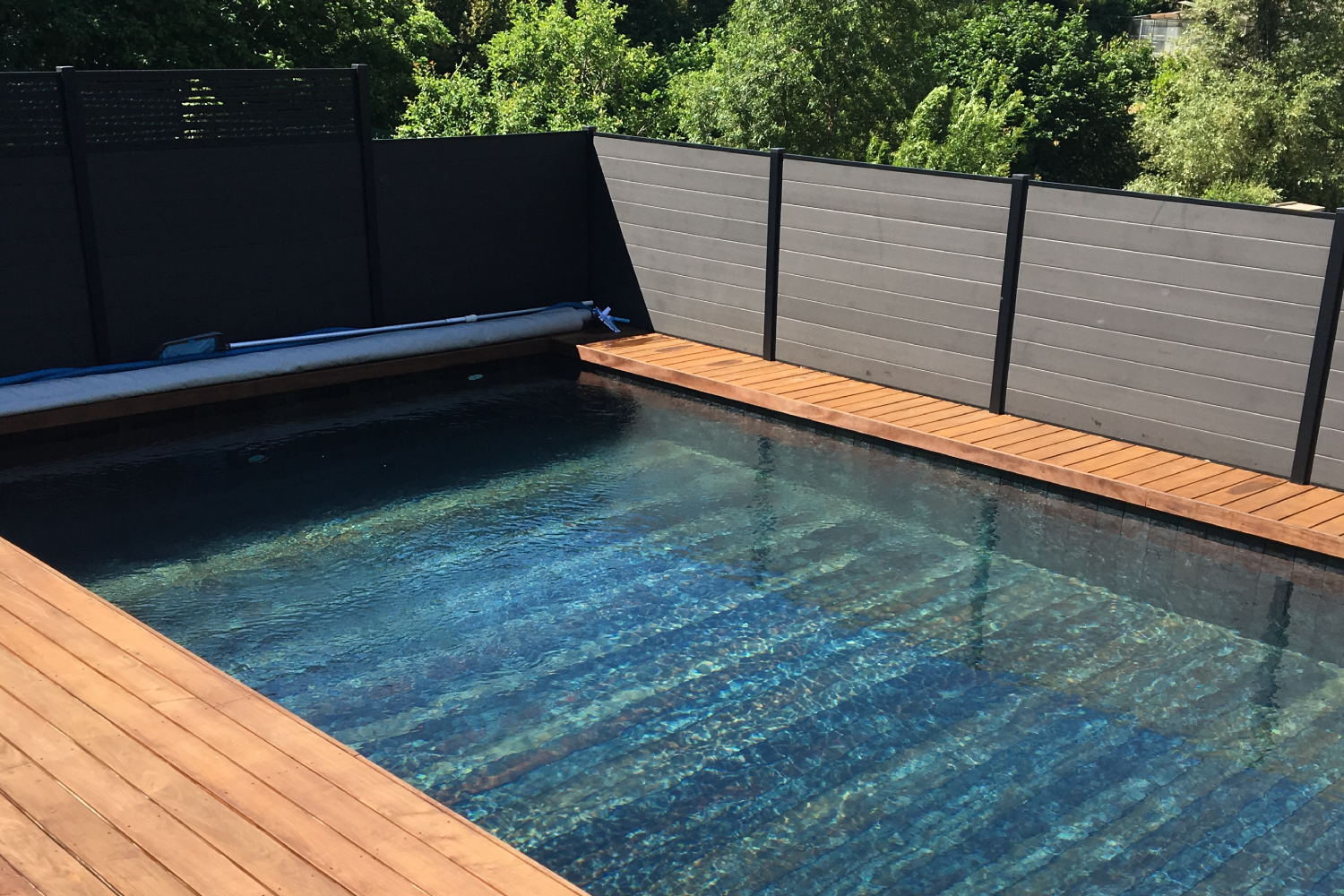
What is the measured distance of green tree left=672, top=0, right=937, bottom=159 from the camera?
13141 millimetres

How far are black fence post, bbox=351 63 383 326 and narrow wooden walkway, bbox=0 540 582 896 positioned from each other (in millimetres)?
5184

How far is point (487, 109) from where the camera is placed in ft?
46.9

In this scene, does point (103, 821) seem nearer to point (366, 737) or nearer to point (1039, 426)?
point (366, 737)

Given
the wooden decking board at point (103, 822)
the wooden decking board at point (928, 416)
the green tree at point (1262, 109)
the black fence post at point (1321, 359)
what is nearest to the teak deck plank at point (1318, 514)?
the black fence post at point (1321, 359)

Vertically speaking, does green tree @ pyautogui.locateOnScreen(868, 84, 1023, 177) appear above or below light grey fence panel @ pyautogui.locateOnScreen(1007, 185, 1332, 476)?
above

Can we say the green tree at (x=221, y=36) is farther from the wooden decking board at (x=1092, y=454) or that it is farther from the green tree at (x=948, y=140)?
the wooden decking board at (x=1092, y=454)

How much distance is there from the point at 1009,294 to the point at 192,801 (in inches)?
222

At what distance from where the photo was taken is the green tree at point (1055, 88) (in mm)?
22406

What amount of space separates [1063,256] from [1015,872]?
445 cm

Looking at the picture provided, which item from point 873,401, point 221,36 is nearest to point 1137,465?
point 873,401

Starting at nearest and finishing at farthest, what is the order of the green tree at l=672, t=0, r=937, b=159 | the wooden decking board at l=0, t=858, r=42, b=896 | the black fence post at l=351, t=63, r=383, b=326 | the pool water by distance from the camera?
the wooden decking board at l=0, t=858, r=42, b=896, the pool water, the black fence post at l=351, t=63, r=383, b=326, the green tree at l=672, t=0, r=937, b=159

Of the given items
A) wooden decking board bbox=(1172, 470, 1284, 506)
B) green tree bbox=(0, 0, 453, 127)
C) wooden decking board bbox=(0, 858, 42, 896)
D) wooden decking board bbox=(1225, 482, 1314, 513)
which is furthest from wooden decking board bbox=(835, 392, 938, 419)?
green tree bbox=(0, 0, 453, 127)

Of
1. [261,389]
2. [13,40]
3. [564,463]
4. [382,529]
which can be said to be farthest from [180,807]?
[13,40]

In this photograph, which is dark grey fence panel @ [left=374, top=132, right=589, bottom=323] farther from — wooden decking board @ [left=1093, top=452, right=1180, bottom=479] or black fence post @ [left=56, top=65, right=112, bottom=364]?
wooden decking board @ [left=1093, top=452, right=1180, bottom=479]
